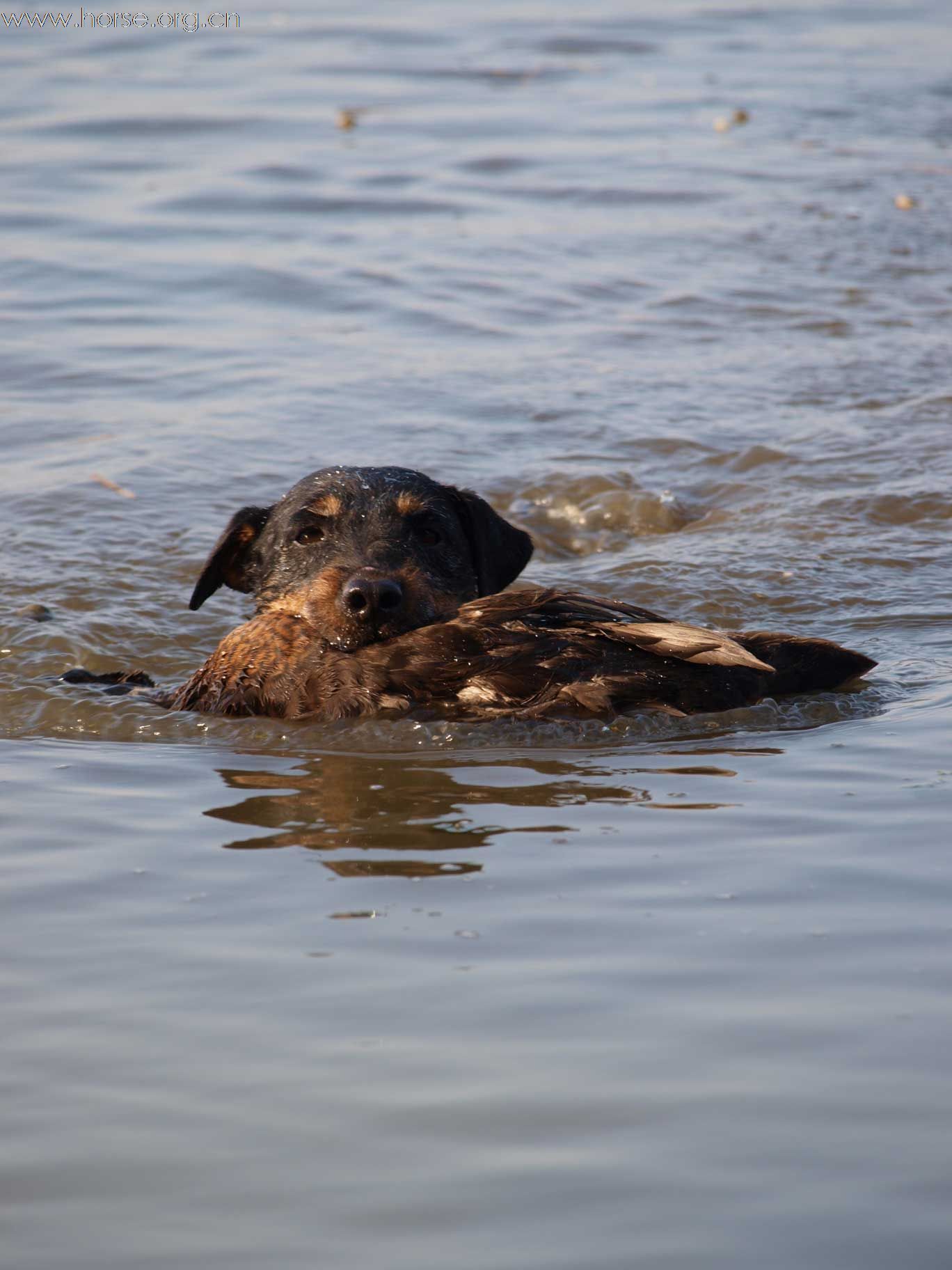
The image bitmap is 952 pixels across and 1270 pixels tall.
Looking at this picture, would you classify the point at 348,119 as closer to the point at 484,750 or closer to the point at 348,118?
the point at 348,118

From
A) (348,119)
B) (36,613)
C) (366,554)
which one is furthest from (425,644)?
(348,119)

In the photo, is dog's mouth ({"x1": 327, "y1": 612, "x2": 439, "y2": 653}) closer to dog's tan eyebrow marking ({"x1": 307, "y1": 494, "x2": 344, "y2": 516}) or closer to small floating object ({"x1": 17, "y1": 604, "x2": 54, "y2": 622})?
dog's tan eyebrow marking ({"x1": 307, "y1": 494, "x2": 344, "y2": 516})

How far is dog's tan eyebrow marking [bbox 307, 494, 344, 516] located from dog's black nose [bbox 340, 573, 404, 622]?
26.9 inches

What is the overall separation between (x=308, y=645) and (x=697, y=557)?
121 inches

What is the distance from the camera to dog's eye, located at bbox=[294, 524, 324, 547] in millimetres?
5914

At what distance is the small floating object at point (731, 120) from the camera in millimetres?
18531

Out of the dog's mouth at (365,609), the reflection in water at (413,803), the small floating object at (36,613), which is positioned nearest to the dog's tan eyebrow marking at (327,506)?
the dog's mouth at (365,609)

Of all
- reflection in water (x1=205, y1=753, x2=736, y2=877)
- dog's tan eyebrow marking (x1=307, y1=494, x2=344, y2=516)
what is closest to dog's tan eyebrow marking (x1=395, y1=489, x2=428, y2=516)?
dog's tan eyebrow marking (x1=307, y1=494, x2=344, y2=516)

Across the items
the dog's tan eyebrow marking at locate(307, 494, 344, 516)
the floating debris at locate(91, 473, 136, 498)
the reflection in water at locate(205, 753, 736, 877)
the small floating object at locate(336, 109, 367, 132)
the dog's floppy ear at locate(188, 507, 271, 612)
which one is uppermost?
the small floating object at locate(336, 109, 367, 132)

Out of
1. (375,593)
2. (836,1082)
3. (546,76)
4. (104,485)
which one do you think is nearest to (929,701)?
(375,593)

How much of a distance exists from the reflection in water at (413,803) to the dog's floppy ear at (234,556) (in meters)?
1.35

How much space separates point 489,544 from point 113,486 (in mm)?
3088

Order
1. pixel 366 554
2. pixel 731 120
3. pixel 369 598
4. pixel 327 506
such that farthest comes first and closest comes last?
pixel 731 120
pixel 327 506
pixel 366 554
pixel 369 598

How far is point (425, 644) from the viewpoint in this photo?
199 inches
